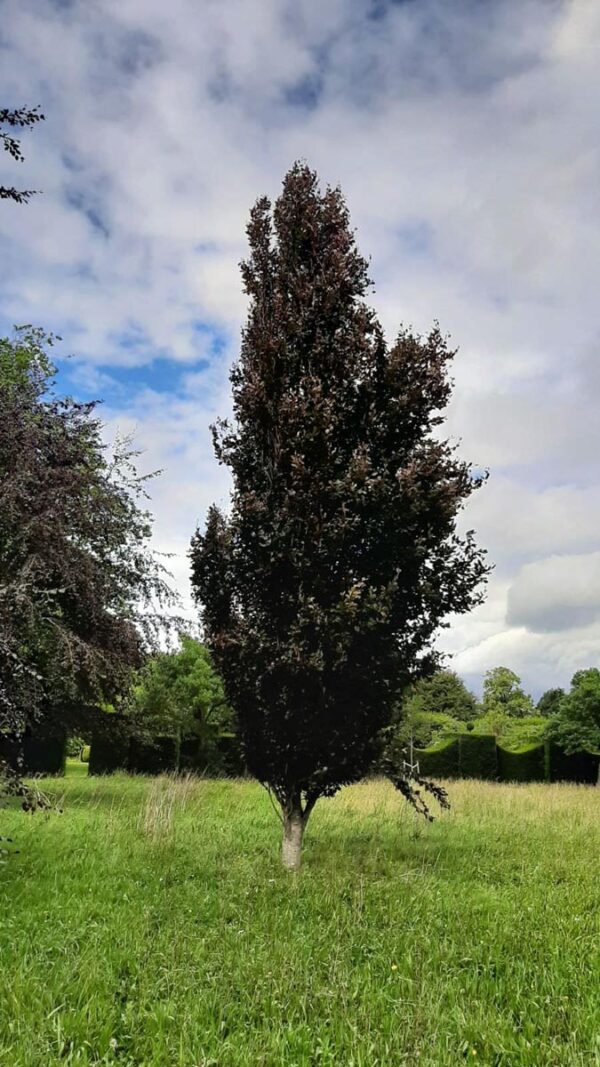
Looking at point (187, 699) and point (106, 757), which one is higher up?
point (187, 699)

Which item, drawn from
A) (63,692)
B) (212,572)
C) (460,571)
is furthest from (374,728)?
(63,692)

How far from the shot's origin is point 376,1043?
3799 millimetres

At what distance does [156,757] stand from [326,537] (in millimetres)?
18396

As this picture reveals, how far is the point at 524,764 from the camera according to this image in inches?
1011

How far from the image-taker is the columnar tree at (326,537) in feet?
25.1

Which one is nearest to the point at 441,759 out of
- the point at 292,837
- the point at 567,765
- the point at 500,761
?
the point at 500,761

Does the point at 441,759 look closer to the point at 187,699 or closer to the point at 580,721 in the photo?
the point at 580,721

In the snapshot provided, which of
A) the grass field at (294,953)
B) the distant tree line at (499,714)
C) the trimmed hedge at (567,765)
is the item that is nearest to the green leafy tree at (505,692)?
the distant tree line at (499,714)

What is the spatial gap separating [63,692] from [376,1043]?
36.9 ft

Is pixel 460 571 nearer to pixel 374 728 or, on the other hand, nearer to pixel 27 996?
pixel 374 728

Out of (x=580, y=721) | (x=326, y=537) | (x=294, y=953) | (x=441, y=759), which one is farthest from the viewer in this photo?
(x=441, y=759)

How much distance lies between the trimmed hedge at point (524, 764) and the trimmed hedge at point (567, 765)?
0.32 m

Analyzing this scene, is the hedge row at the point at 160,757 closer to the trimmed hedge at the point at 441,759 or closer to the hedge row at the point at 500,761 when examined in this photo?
the trimmed hedge at the point at 441,759

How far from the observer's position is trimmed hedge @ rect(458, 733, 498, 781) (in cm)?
2480
